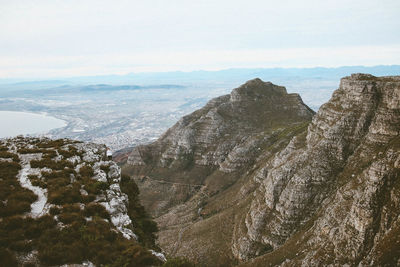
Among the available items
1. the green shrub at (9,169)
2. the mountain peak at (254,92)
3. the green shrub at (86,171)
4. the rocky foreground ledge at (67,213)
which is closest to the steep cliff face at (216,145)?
the mountain peak at (254,92)

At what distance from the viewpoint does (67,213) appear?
20.2 metres

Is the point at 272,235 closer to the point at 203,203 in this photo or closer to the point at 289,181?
the point at 289,181

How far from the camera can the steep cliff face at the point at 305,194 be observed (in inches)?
2085

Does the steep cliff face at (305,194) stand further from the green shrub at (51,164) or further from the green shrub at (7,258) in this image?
the green shrub at (7,258)

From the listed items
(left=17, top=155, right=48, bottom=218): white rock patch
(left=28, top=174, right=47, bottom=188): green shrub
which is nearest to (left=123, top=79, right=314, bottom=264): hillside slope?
(left=17, top=155, right=48, bottom=218): white rock patch

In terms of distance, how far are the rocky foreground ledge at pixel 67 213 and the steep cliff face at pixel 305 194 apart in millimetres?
39771

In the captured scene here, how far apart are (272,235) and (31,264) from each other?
247 ft

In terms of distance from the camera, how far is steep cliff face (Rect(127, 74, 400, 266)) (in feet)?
174

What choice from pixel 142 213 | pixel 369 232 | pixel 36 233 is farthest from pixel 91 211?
pixel 369 232

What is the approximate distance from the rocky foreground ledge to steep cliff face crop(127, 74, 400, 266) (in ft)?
130

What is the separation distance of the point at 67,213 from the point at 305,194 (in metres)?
71.8

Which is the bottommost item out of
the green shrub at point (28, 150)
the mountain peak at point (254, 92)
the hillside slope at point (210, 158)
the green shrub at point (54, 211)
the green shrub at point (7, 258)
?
the hillside slope at point (210, 158)

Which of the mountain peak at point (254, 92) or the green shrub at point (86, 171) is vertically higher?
the mountain peak at point (254, 92)

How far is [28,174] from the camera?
1024 inches
